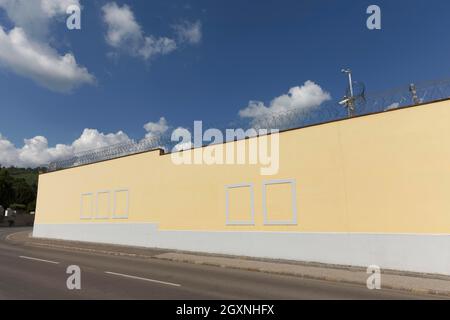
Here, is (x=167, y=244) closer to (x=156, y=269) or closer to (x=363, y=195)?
(x=156, y=269)

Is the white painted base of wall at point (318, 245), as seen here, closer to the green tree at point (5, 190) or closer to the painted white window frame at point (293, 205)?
the painted white window frame at point (293, 205)

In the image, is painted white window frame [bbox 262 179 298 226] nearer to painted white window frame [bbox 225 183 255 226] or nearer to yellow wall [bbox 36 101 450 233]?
yellow wall [bbox 36 101 450 233]

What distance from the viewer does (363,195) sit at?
1352 cm

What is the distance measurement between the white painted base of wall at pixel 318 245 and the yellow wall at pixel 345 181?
1.07ft

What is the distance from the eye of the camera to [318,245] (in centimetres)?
1418

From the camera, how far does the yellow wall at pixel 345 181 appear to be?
40.4ft

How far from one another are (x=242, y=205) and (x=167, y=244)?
200 inches

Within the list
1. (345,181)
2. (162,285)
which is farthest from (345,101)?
(162,285)

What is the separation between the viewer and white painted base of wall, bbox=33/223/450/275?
1197 centimetres

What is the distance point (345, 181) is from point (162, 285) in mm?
8090

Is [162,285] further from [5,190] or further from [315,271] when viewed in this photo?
[5,190]

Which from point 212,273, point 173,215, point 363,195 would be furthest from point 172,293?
point 173,215

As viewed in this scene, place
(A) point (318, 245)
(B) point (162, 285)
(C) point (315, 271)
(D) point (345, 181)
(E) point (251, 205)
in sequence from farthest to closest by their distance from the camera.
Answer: (E) point (251, 205) → (A) point (318, 245) → (D) point (345, 181) → (C) point (315, 271) → (B) point (162, 285)

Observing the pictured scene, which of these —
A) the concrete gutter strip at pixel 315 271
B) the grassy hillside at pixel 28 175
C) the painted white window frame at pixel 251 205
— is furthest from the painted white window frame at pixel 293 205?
the grassy hillside at pixel 28 175
